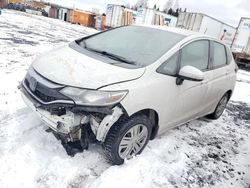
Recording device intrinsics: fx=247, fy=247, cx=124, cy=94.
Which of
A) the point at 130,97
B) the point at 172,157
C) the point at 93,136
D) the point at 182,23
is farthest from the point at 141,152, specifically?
the point at 182,23

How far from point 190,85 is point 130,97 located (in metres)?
1.22

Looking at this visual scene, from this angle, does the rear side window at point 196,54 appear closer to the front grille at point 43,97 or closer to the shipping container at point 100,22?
the front grille at point 43,97

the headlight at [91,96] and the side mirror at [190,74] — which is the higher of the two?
the side mirror at [190,74]

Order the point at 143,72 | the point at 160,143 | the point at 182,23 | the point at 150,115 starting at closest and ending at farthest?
the point at 143,72, the point at 150,115, the point at 160,143, the point at 182,23

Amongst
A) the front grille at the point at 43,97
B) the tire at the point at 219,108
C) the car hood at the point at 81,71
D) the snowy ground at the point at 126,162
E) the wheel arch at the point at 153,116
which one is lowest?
the snowy ground at the point at 126,162

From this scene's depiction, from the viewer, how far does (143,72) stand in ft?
9.73

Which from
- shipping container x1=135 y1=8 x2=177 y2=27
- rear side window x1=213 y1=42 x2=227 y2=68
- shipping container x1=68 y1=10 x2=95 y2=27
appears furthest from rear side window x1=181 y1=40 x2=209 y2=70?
shipping container x1=68 y1=10 x2=95 y2=27

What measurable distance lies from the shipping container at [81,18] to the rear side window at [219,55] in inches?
1218

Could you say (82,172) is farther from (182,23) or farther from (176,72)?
(182,23)

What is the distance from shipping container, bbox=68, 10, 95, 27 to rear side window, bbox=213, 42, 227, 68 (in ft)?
101

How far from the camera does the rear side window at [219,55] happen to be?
4288mm

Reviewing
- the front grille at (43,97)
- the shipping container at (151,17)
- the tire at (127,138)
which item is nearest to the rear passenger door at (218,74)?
the tire at (127,138)

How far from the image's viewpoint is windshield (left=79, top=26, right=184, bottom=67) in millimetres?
3254

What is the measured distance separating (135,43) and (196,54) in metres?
0.97
